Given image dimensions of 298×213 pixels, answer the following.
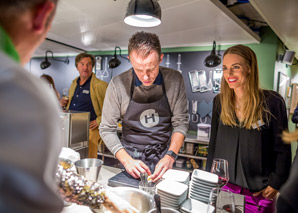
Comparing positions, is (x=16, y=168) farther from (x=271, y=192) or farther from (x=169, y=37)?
(x=169, y=37)

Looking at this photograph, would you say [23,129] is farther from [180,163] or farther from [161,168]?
[180,163]

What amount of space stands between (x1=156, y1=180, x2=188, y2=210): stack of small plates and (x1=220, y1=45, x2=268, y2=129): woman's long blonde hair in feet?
2.91

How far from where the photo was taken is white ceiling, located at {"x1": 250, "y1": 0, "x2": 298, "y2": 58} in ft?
6.93

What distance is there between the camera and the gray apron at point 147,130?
1.78 metres

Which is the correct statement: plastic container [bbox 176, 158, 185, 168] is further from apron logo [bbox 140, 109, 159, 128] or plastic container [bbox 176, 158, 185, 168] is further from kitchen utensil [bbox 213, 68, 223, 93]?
apron logo [bbox 140, 109, 159, 128]

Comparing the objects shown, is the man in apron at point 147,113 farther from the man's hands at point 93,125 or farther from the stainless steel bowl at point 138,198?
the man's hands at point 93,125

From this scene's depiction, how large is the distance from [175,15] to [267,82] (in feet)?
7.29

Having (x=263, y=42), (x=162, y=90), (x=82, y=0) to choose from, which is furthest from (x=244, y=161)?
(x=263, y=42)

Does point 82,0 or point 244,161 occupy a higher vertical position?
point 82,0

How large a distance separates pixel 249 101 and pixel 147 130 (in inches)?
32.2

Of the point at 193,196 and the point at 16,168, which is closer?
the point at 16,168

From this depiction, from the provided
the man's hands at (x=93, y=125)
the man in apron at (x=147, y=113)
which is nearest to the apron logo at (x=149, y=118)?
the man in apron at (x=147, y=113)

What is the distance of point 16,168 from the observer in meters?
0.31

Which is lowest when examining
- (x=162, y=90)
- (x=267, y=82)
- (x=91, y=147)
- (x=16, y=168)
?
(x=91, y=147)
